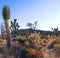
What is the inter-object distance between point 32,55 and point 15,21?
26965 mm

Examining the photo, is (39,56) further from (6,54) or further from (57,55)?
(6,54)

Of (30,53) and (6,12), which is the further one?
(6,12)

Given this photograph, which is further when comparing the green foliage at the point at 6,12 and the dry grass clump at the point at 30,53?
the green foliage at the point at 6,12

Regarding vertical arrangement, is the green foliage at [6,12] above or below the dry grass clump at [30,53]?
above

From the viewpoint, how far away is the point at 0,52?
1659 centimetres

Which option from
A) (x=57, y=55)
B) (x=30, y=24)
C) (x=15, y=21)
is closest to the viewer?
(x=57, y=55)

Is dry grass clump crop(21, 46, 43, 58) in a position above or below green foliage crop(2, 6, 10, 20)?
below

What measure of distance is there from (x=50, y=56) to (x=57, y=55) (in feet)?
4.89

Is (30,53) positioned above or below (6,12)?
below

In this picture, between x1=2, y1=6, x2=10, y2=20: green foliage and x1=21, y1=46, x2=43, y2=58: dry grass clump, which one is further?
x1=2, y1=6, x2=10, y2=20: green foliage

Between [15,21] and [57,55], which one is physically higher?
[15,21]

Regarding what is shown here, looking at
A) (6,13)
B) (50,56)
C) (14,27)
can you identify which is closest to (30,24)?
(14,27)

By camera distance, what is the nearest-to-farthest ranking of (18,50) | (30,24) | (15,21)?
(18,50) → (15,21) → (30,24)

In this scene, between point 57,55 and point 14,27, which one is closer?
point 57,55
